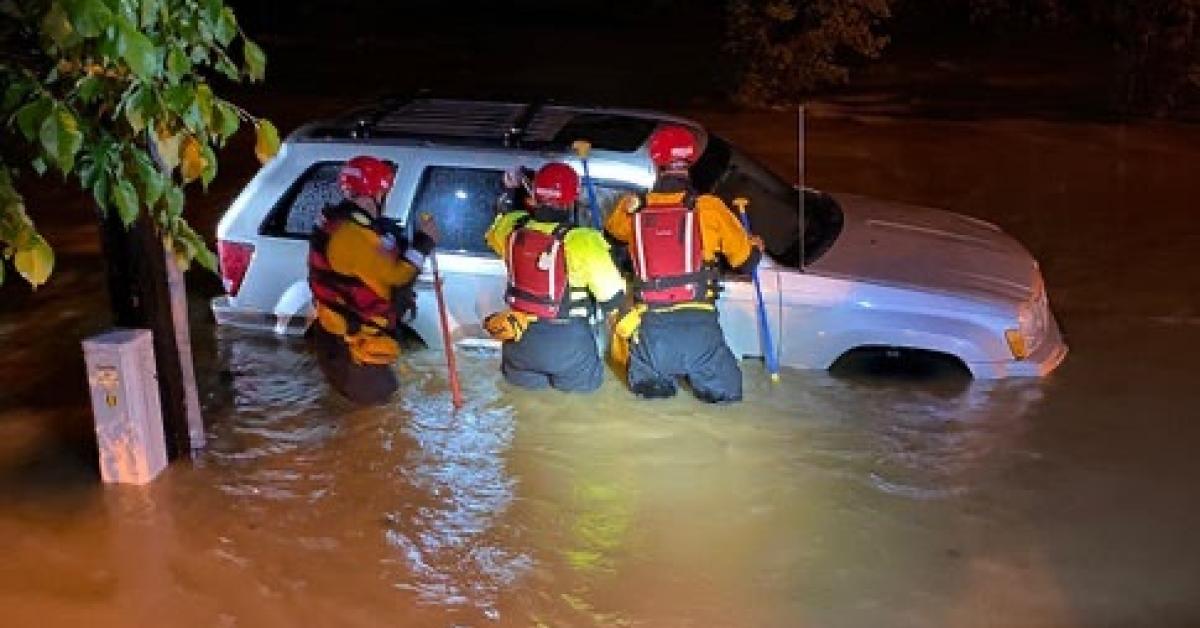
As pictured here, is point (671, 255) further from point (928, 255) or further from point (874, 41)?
Answer: point (874, 41)

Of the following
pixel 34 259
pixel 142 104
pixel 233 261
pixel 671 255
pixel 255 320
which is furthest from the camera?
pixel 255 320

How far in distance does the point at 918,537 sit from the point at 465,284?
305 cm

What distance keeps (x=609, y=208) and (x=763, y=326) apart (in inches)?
42.4

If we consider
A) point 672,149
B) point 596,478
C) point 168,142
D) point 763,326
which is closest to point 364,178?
point 672,149

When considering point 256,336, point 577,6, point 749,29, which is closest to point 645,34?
point 577,6

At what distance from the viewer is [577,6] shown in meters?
35.2

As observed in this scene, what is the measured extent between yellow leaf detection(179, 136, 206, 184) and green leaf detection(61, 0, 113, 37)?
0.94 metres

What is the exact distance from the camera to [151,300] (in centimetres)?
743

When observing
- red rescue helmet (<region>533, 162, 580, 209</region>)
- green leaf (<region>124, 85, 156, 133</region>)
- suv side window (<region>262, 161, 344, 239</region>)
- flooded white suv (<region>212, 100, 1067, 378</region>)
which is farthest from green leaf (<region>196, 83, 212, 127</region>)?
suv side window (<region>262, 161, 344, 239</region>)

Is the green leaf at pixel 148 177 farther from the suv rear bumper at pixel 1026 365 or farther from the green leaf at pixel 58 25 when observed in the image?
the suv rear bumper at pixel 1026 365

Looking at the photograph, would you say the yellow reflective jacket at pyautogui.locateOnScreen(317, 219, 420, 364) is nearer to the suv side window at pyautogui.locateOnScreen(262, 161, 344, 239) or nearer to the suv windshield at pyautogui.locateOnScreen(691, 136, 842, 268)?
the suv side window at pyautogui.locateOnScreen(262, 161, 344, 239)

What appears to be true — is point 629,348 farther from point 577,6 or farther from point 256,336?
point 577,6

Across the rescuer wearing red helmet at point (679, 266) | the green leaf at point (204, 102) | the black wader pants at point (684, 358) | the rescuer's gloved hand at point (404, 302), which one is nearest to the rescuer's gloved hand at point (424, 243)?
the rescuer's gloved hand at point (404, 302)

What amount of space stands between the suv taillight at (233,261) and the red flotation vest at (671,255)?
243cm
